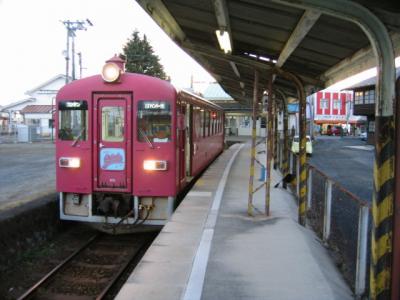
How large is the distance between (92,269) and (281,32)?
15.5ft

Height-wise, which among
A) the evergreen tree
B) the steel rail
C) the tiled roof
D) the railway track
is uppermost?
the evergreen tree

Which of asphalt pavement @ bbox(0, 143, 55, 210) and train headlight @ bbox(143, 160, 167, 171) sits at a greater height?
train headlight @ bbox(143, 160, 167, 171)

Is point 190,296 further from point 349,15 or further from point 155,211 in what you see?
point 155,211

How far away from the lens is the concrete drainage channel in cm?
768

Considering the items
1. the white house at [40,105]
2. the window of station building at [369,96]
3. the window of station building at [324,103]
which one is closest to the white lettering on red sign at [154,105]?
the window of station building at [369,96]

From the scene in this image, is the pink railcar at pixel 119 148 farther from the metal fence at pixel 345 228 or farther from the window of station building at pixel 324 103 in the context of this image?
the window of station building at pixel 324 103

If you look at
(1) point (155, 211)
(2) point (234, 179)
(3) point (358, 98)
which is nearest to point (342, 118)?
(3) point (358, 98)

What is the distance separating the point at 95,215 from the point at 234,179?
6.00m

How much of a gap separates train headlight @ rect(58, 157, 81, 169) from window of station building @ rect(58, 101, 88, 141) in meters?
0.37

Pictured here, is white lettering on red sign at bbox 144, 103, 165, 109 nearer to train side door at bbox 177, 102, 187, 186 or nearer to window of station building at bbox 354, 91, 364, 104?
train side door at bbox 177, 102, 187, 186

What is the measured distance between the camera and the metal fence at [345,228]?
5023 millimetres

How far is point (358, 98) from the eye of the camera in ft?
143

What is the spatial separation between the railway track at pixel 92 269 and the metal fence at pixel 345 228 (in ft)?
10.7

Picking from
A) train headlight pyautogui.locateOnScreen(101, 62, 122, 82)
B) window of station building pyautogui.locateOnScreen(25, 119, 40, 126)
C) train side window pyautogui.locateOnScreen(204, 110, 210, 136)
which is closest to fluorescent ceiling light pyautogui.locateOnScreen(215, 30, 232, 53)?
train headlight pyautogui.locateOnScreen(101, 62, 122, 82)
